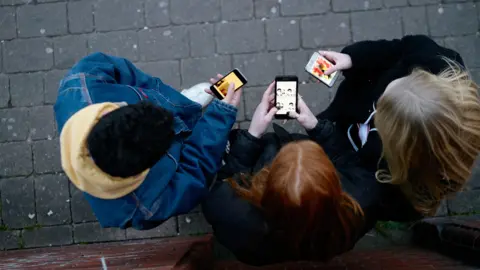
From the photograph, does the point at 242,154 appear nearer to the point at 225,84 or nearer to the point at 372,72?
the point at 225,84

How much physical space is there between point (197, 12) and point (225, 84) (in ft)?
3.16

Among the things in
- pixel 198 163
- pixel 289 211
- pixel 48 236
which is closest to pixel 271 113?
pixel 198 163

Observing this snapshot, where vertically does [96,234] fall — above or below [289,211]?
below

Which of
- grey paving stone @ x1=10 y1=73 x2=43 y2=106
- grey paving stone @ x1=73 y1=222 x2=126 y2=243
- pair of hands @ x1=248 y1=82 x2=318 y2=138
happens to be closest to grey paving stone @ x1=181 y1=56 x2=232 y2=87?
pair of hands @ x1=248 y1=82 x2=318 y2=138

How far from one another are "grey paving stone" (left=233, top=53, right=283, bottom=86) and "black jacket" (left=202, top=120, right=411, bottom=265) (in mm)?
1254

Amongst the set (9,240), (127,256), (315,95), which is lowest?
(9,240)

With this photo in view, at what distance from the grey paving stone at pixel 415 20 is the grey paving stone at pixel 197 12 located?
1.42 meters

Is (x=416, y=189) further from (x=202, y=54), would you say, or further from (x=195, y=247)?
(x=202, y=54)

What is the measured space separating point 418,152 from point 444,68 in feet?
1.58

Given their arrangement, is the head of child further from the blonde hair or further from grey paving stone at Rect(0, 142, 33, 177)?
grey paving stone at Rect(0, 142, 33, 177)

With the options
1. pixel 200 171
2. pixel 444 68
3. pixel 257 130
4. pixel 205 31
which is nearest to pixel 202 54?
pixel 205 31

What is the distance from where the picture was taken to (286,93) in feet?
7.93

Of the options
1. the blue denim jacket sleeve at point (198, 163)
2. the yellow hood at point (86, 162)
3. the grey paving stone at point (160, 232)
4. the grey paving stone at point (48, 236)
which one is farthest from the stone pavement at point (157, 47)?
the yellow hood at point (86, 162)

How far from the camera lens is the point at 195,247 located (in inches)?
100
